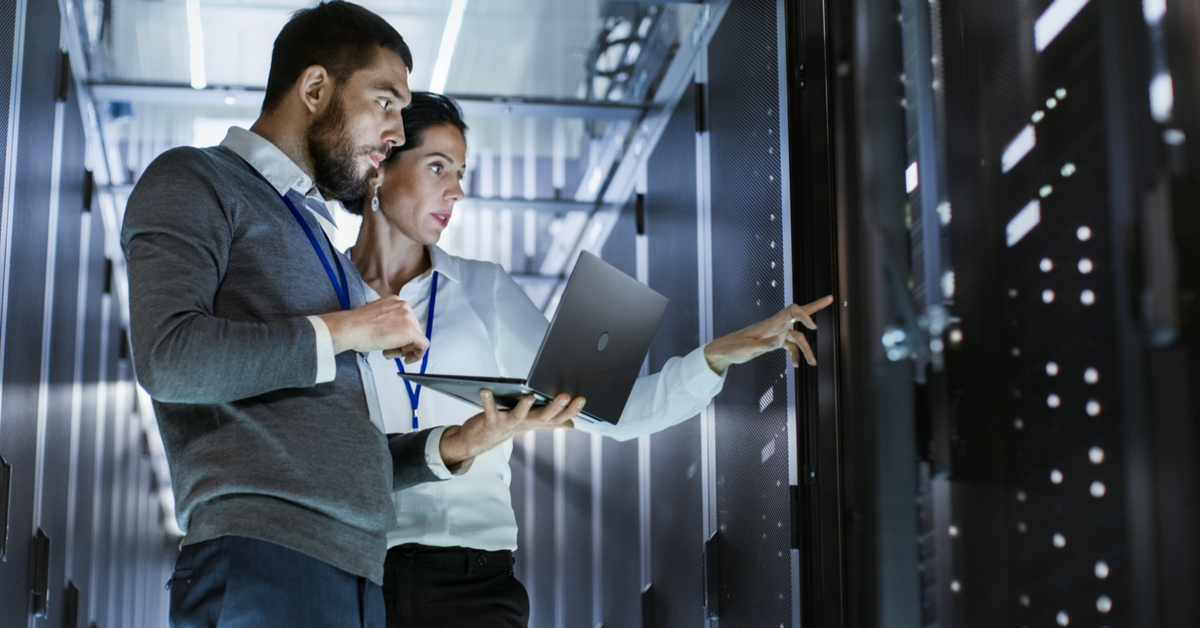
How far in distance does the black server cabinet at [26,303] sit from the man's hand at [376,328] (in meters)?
1.21

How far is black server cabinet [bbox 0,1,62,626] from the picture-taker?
7.84 feet

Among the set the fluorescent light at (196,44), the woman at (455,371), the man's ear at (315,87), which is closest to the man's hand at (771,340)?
the woman at (455,371)

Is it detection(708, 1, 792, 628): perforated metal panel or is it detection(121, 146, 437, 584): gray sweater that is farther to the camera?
detection(708, 1, 792, 628): perforated metal panel

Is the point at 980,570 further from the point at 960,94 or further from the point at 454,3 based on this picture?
the point at 454,3

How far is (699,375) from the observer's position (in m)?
2.20

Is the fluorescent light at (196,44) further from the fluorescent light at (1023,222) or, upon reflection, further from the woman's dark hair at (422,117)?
the fluorescent light at (1023,222)

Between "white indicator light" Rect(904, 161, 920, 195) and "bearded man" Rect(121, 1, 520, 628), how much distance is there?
91cm

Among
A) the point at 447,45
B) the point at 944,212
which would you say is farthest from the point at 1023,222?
the point at 447,45

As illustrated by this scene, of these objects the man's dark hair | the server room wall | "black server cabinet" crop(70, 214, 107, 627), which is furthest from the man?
"black server cabinet" crop(70, 214, 107, 627)

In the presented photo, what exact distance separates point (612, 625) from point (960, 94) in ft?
9.22

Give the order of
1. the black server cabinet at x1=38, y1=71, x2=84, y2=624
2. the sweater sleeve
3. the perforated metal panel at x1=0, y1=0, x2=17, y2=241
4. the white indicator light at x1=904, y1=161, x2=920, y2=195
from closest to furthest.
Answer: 1. the sweater sleeve
2. the white indicator light at x1=904, y1=161, x2=920, y2=195
3. the perforated metal panel at x1=0, y1=0, x2=17, y2=241
4. the black server cabinet at x1=38, y1=71, x2=84, y2=624

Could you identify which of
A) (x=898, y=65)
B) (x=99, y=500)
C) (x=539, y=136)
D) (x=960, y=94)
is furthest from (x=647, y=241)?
(x=99, y=500)

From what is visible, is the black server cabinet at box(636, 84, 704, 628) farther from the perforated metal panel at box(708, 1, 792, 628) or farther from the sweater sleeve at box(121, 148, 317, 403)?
the sweater sleeve at box(121, 148, 317, 403)

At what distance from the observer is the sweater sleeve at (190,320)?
4.54 feet
